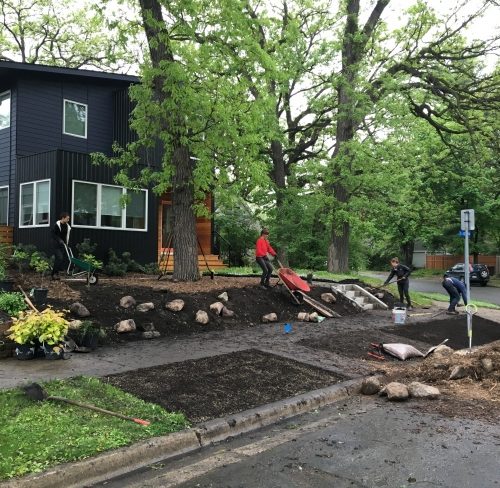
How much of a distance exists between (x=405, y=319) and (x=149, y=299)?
6.21 metres

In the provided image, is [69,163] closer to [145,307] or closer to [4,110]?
[4,110]

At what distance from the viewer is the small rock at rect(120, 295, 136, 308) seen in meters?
10.3

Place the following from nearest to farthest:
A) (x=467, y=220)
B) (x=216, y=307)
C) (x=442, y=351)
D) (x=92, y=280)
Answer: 1. (x=442, y=351)
2. (x=467, y=220)
3. (x=216, y=307)
4. (x=92, y=280)

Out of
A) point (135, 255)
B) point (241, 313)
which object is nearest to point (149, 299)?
point (241, 313)

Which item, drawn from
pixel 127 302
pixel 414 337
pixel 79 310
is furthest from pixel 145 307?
pixel 414 337

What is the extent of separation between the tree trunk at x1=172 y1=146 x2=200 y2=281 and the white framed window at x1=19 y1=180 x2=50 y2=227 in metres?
5.66

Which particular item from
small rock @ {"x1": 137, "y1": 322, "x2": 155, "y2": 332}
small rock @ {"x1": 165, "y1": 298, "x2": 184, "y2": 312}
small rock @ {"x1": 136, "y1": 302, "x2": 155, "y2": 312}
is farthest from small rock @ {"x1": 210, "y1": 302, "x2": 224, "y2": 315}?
small rock @ {"x1": 137, "y1": 322, "x2": 155, "y2": 332}

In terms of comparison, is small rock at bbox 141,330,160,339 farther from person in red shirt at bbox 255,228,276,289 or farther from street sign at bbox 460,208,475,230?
street sign at bbox 460,208,475,230

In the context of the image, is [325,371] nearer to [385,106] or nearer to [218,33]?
[218,33]

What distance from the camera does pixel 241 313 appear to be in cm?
1161

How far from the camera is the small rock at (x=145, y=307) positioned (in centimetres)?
1027

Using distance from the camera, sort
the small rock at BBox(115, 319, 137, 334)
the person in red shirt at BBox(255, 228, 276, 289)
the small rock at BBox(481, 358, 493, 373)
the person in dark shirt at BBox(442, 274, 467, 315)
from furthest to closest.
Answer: the person in dark shirt at BBox(442, 274, 467, 315), the person in red shirt at BBox(255, 228, 276, 289), the small rock at BBox(115, 319, 137, 334), the small rock at BBox(481, 358, 493, 373)

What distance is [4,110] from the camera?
63.8 feet

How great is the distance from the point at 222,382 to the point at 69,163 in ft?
39.7
